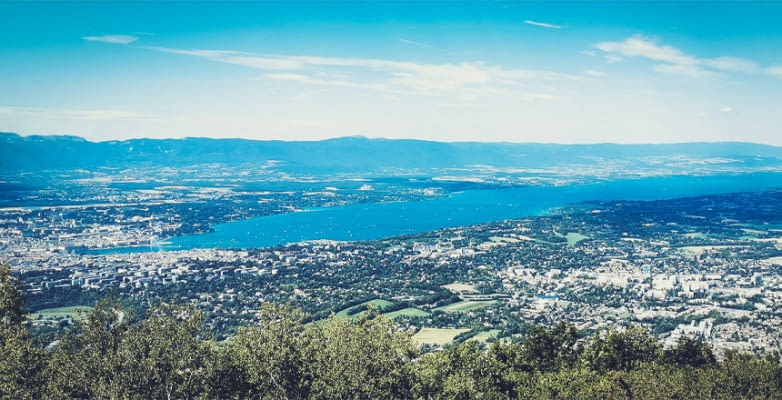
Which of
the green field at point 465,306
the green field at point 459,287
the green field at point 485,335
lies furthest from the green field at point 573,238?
the green field at point 485,335

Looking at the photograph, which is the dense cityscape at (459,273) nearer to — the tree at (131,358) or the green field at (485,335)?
the green field at (485,335)

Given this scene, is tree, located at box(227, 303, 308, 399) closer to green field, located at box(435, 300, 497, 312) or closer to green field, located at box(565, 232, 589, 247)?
green field, located at box(435, 300, 497, 312)

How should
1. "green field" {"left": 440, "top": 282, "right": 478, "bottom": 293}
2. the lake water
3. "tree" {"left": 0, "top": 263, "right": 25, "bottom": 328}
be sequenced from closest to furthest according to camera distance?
"tree" {"left": 0, "top": 263, "right": 25, "bottom": 328}, "green field" {"left": 440, "top": 282, "right": 478, "bottom": 293}, the lake water

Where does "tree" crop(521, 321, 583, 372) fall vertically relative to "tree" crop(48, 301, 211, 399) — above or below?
below

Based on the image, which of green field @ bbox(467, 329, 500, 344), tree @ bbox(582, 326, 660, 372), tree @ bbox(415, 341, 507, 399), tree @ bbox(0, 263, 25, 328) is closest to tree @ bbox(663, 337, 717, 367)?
tree @ bbox(582, 326, 660, 372)

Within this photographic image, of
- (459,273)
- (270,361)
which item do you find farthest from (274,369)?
(459,273)

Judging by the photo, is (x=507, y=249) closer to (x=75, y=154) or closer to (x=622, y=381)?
(x=622, y=381)
